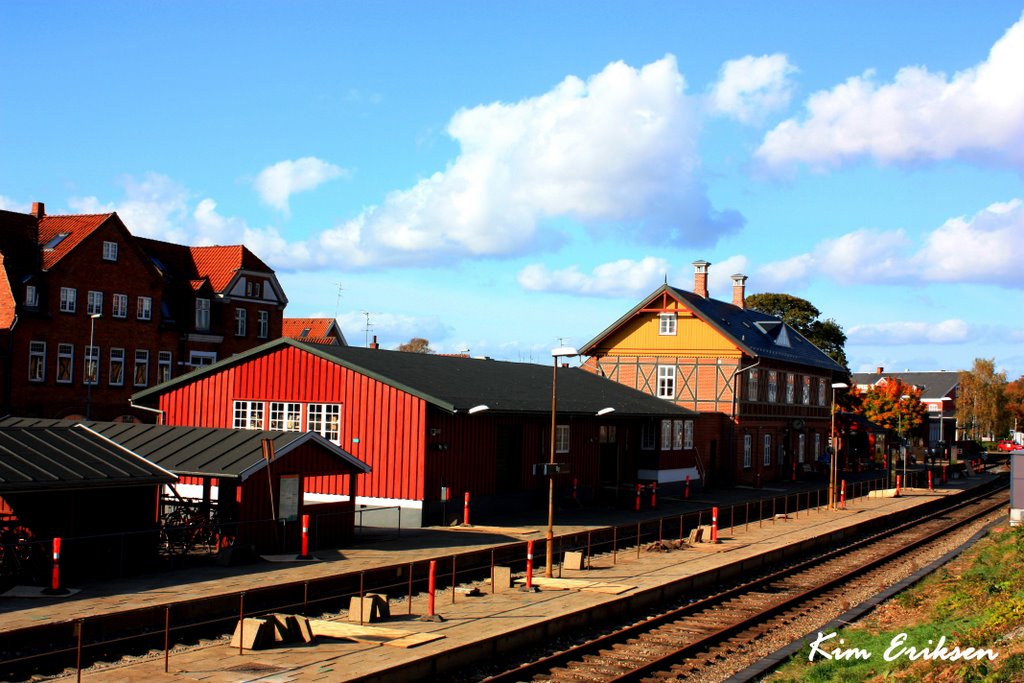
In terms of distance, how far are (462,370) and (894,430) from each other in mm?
46312

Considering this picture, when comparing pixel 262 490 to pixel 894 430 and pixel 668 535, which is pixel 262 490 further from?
pixel 894 430

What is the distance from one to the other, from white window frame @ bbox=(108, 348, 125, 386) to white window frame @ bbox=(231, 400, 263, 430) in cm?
2600

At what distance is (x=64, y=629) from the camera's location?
15773 millimetres

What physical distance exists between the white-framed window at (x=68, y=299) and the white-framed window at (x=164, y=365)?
6.79m

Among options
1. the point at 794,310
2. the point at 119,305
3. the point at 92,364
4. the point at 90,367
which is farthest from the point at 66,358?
the point at 794,310

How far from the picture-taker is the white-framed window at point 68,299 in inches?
2149

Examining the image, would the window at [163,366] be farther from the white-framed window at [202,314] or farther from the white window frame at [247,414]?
the white window frame at [247,414]

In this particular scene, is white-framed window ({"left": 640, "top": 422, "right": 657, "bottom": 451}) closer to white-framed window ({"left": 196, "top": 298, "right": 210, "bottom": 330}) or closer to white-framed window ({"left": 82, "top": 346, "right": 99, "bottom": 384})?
white-framed window ({"left": 82, "top": 346, "right": 99, "bottom": 384})

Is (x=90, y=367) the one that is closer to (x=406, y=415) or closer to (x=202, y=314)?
(x=202, y=314)

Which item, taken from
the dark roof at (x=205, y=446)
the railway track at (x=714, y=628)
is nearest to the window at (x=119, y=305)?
the dark roof at (x=205, y=446)

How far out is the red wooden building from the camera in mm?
30688

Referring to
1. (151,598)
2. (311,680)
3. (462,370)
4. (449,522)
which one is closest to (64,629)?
(151,598)

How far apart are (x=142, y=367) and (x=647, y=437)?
30.7 m

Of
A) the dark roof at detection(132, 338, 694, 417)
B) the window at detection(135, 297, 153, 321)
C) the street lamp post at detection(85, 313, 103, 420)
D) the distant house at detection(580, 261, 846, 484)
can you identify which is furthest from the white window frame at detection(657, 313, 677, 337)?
the window at detection(135, 297, 153, 321)
